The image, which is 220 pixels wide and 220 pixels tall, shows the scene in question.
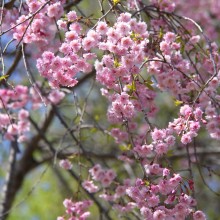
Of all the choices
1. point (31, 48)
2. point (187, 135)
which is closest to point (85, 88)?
point (31, 48)

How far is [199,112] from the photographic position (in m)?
2.83

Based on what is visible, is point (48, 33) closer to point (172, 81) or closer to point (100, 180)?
point (172, 81)

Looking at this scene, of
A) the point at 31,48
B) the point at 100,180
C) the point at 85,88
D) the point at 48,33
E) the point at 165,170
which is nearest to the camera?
the point at 165,170

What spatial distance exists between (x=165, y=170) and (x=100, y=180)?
4.14ft

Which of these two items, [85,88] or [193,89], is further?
[85,88]

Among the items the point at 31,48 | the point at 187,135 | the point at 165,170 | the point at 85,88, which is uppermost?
the point at 85,88

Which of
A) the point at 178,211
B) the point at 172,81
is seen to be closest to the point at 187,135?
the point at 178,211

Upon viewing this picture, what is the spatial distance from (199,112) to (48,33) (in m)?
1.27

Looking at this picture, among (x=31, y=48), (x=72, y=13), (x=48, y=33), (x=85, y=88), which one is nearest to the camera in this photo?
(x=72, y=13)

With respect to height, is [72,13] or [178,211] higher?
[72,13]

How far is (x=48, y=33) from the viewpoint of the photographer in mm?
3527

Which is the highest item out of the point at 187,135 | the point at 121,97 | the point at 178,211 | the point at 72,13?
the point at 72,13

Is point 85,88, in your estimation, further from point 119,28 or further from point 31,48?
point 119,28

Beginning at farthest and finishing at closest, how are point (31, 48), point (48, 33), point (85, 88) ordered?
point (85, 88)
point (31, 48)
point (48, 33)
